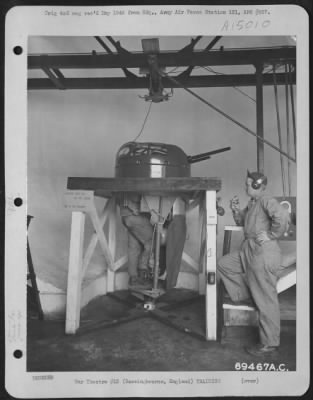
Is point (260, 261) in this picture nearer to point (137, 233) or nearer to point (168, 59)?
point (137, 233)

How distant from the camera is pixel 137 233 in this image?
3.09 ft

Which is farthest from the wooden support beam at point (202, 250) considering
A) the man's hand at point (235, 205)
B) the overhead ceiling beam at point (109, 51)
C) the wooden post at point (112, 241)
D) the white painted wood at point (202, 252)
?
the overhead ceiling beam at point (109, 51)

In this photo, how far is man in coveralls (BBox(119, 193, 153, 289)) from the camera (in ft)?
3.02

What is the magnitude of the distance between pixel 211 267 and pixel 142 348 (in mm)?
220

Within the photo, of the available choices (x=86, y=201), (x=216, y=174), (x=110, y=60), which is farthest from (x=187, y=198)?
(x=110, y=60)

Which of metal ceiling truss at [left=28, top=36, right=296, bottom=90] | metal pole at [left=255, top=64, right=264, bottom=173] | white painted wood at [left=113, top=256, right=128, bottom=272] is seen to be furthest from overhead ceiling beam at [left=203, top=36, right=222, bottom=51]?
white painted wood at [left=113, top=256, right=128, bottom=272]

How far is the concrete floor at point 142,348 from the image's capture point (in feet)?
2.51

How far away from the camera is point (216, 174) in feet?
2.78

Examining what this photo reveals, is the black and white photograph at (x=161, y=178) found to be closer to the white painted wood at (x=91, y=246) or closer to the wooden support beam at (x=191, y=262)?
the white painted wood at (x=91, y=246)

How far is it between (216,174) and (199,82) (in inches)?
8.1

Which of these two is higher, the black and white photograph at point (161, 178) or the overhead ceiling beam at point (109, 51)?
the overhead ceiling beam at point (109, 51)

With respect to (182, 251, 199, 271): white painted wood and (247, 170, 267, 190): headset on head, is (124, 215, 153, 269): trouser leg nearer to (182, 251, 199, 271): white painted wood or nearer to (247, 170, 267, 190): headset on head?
(182, 251, 199, 271): white painted wood

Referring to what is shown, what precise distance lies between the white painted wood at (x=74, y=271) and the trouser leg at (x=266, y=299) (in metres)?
0.36

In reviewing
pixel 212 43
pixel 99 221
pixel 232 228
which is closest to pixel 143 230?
pixel 99 221
